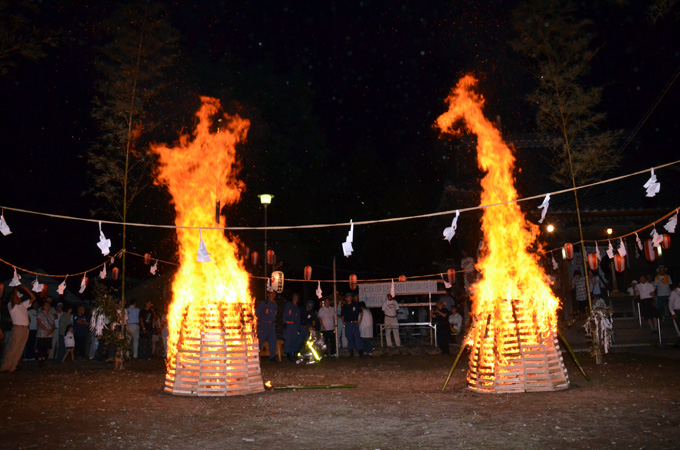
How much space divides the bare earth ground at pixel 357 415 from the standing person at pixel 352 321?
549 cm

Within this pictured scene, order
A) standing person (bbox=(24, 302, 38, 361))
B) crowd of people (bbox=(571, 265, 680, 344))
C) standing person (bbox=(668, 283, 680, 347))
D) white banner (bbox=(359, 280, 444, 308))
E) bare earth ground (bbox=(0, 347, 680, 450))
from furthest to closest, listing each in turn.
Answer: white banner (bbox=(359, 280, 444, 308)) < crowd of people (bbox=(571, 265, 680, 344)) < standing person (bbox=(24, 302, 38, 361)) < standing person (bbox=(668, 283, 680, 347)) < bare earth ground (bbox=(0, 347, 680, 450))

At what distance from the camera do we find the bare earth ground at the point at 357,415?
20.1 feet

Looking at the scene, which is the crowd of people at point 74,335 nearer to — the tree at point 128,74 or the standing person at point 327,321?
the tree at point 128,74

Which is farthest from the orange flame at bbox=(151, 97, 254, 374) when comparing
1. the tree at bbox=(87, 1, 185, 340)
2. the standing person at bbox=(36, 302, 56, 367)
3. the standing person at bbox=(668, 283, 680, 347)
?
the standing person at bbox=(668, 283, 680, 347)

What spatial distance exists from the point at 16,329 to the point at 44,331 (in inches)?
101

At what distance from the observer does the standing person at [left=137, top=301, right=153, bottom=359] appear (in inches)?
710

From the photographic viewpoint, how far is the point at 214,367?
960 cm

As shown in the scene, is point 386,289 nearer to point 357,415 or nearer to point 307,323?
point 307,323

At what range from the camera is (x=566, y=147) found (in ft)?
48.5

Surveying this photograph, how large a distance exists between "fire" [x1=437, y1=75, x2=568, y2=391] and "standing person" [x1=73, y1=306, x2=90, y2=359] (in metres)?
13.6

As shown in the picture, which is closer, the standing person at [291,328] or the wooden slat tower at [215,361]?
the wooden slat tower at [215,361]

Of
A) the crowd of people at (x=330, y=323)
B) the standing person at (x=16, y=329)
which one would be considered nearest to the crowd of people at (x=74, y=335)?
the standing person at (x=16, y=329)

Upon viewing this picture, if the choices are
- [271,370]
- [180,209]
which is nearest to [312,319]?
[271,370]

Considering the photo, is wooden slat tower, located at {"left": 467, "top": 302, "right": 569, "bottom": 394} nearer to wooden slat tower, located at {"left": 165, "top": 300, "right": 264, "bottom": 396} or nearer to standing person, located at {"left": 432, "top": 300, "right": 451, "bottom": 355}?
wooden slat tower, located at {"left": 165, "top": 300, "right": 264, "bottom": 396}
